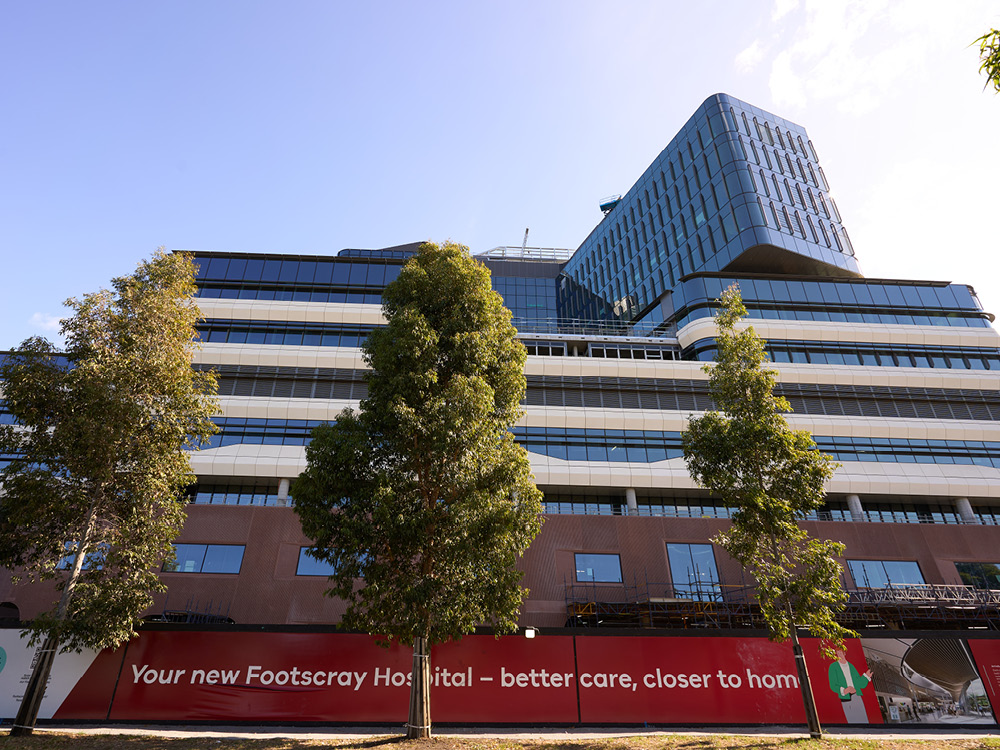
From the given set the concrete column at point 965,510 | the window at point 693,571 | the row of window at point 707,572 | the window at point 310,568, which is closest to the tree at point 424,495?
the window at point 310,568

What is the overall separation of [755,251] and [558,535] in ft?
99.6

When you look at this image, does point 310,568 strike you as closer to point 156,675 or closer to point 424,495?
point 156,675

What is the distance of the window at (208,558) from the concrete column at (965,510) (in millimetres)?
45304

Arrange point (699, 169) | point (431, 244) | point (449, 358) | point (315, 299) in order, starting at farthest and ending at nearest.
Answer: point (699, 169)
point (315, 299)
point (431, 244)
point (449, 358)

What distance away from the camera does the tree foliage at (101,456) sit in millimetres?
16312

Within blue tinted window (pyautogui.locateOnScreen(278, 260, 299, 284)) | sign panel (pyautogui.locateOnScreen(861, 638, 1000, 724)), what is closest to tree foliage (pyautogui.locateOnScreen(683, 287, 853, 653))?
sign panel (pyautogui.locateOnScreen(861, 638, 1000, 724))

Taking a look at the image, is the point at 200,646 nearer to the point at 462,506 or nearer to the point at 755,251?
the point at 462,506

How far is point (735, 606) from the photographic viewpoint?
2848 centimetres

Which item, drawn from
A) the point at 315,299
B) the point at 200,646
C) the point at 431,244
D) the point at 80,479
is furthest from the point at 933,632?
the point at 315,299

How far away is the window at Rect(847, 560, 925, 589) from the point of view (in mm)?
31281

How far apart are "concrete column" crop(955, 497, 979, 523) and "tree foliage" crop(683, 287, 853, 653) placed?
26.5m

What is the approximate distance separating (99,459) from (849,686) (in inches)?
1065

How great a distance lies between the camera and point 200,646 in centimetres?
2011

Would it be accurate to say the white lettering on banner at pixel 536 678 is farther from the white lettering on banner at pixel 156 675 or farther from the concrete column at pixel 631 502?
the concrete column at pixel 631 502
